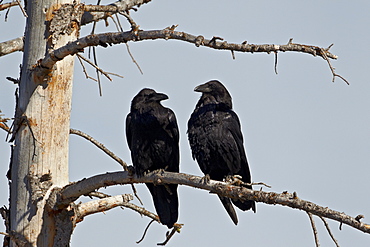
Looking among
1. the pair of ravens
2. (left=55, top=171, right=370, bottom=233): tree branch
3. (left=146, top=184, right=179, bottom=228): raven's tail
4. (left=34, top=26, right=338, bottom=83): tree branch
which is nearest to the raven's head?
the pair of ravens

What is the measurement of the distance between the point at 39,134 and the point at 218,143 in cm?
190

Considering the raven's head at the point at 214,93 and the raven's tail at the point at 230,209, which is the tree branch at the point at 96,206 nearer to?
the raven's tail at the point at 230,209

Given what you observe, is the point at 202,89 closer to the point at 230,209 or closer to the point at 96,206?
the point at 230,209

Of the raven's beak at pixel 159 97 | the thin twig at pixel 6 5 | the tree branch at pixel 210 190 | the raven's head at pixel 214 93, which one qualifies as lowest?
the tree branch at pixel 210 190

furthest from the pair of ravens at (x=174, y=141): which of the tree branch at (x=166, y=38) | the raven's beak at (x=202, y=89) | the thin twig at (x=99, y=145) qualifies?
the tree branch at (x=166, y=38)

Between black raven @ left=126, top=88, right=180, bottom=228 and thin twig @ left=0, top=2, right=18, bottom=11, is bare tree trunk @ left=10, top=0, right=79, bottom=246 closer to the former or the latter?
thin twig @ left=0, top=2, right=18, bottom=11

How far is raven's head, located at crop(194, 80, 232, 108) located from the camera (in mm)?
7215

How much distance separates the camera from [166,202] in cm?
684

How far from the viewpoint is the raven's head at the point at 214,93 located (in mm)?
7215

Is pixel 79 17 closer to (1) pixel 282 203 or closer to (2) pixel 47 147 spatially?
(2) pixel 47 147

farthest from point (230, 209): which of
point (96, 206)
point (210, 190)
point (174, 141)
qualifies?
point (210, 190)

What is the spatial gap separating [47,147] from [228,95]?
242cm

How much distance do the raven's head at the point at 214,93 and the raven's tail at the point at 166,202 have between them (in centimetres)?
97

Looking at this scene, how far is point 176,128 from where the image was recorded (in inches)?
269
